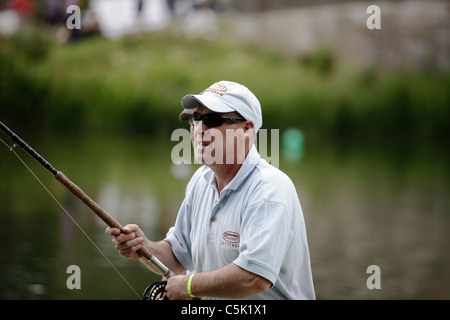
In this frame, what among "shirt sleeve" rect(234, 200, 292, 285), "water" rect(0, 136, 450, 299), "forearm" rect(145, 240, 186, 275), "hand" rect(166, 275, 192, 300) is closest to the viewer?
"shirt sleeve" rect(234, 200, 292, 285)

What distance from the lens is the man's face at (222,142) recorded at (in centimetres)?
294

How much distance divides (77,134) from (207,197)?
63.9 feet

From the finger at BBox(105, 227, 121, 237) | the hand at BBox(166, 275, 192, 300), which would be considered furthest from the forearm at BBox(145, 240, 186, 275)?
the hand at BBox(166, 275, 192, 300)

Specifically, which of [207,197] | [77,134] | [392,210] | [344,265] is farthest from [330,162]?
[207,197]

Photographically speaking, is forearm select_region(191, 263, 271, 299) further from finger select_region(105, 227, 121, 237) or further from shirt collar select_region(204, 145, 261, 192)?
finger select_region(105, 227, 121, 237)

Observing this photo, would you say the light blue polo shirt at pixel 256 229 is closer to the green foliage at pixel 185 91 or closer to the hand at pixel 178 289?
the hand at pixel 178 289

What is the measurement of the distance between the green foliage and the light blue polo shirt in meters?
19.8

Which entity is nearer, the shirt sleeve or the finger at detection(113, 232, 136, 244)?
the shirt sleeve

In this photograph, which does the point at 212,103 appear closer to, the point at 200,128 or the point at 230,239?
the point at 200,128

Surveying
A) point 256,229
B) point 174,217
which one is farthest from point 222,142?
point 174,217

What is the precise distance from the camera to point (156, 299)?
3.06m

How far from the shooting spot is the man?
2.78 meters

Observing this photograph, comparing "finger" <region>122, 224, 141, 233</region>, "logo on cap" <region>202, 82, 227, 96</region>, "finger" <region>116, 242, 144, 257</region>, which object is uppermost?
"logo on cap" <region>202, 82, 227, 96</region>

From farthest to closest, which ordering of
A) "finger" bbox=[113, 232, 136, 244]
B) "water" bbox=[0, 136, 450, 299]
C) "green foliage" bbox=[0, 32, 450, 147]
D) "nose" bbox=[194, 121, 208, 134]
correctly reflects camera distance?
"green foliage" bbox=[0, 32, 450, 147]
"water" bbox=[0, 136, 450, 299]
"finger" bbox=[113, 232, 136, 244]
"nose" bbox=[194, 121, 208, 134]
